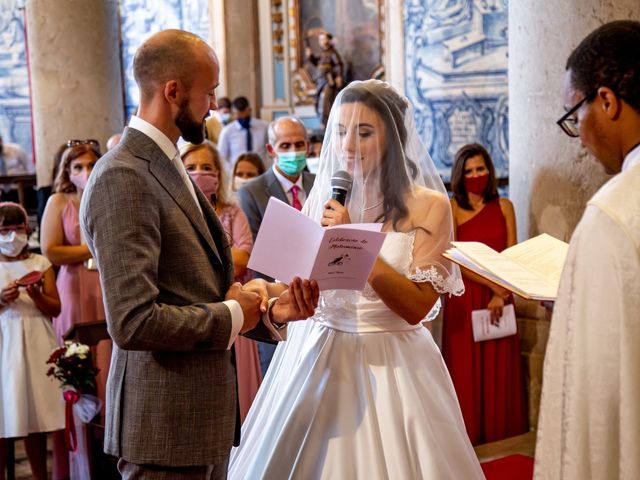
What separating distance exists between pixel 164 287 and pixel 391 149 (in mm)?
1102

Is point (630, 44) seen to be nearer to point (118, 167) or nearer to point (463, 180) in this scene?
point (118, 167)

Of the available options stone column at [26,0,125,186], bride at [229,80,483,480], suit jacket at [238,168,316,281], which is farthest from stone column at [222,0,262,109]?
bride at [229,80,483,480]

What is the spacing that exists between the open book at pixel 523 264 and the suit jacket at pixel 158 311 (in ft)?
2.30

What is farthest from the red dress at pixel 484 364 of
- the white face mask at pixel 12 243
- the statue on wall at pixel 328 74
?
the statue on wall at pixel 328 74

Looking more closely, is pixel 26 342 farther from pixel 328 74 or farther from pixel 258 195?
pixel 328 74

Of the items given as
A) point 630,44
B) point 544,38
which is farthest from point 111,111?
point 630,44

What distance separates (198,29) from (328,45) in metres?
2.53

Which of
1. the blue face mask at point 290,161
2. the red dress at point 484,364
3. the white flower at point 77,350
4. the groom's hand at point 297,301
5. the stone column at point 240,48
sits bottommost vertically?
the red dress at point 484,364

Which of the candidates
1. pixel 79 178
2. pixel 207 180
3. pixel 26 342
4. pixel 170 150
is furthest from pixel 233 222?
pixel 170 150

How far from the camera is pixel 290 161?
4.71 m

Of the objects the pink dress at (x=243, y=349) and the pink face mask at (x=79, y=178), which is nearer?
the pink dress at (x=243, y=349)

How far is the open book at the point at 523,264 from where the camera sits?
7.50 ft

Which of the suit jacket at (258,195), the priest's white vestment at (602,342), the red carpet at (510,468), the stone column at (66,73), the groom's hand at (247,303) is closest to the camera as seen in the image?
the priest's white vestment at (602,342)

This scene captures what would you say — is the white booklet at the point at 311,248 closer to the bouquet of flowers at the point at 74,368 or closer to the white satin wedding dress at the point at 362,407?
the white satin wedding dress at the point at 362,407
